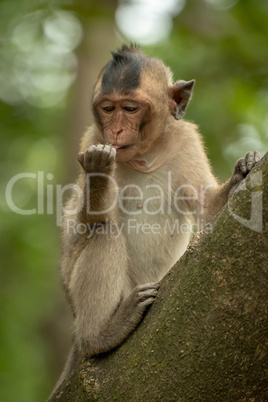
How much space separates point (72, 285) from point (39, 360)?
8.57 m

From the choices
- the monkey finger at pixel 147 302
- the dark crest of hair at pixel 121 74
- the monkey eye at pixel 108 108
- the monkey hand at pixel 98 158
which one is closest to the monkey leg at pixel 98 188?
the monkey hand at pixel 98 158

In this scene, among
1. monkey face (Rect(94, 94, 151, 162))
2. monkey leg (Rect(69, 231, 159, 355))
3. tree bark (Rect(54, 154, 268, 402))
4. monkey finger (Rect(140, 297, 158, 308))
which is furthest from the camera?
monkey face (Rect(94, 94, 151, 162))

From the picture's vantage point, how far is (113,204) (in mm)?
5164

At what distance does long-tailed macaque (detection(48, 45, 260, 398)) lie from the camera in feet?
16.6

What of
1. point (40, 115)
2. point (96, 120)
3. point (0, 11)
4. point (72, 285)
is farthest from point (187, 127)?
point (40, 115)

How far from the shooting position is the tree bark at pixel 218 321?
10.7ft

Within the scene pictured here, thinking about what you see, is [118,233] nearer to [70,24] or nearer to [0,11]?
[0,11]

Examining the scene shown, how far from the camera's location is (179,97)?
19.3 feet

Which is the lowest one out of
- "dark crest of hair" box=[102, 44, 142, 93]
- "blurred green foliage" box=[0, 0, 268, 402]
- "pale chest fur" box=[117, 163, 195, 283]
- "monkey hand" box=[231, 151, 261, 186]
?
"blurred green foliage" box=[0, 0, 268, 402]

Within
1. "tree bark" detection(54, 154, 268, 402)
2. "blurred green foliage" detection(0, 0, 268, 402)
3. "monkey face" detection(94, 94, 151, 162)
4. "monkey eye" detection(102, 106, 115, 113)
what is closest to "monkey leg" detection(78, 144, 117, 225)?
"monkey face" detection(94, 94, 151, 162)

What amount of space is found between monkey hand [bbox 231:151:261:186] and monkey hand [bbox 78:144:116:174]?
0.97 metres

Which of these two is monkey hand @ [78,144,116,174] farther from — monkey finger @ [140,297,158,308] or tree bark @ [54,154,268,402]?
tree bark @ [54,154,268,402]

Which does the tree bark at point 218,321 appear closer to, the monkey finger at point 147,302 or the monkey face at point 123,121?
the monkey finger at point 147,302

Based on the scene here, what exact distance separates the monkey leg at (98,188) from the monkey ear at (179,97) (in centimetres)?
111
